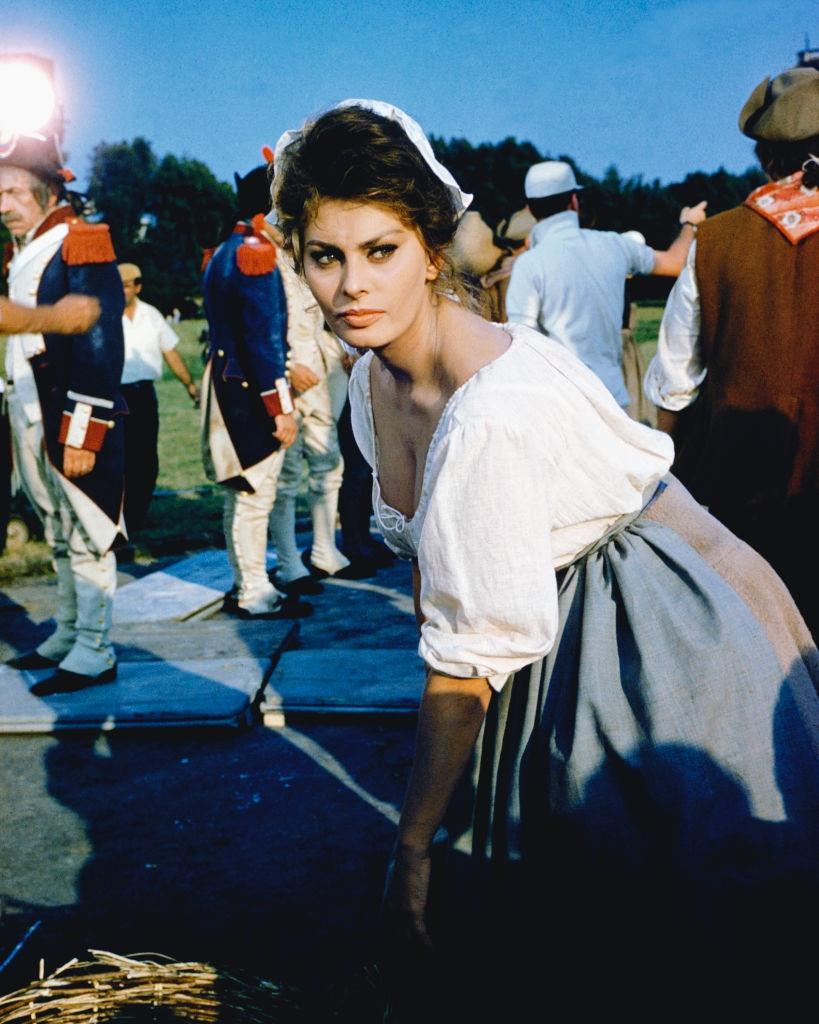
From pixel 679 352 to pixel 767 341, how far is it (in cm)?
36

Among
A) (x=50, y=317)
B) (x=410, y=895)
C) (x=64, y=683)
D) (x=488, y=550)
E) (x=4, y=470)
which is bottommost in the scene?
(x=64, y=683)

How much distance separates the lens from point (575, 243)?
4.69m

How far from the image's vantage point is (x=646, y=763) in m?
1.49

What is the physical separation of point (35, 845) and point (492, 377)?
7.57 ft

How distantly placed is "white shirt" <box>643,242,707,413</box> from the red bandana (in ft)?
0.86

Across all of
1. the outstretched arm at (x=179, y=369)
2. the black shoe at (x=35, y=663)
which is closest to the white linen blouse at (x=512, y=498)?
the black shoe at (x=35, y=663)

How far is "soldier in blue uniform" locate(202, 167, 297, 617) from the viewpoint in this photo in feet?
16.4

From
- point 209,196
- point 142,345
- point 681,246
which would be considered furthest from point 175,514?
point 209,196

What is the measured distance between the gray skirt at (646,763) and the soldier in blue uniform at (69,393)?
2651mm

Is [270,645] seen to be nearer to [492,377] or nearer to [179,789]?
[179,789]

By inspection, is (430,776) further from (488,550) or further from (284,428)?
(284,428)

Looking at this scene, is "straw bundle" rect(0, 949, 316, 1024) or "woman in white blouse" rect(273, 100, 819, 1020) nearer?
"woman in white blouse" rect(273, 100, 819, 1020)

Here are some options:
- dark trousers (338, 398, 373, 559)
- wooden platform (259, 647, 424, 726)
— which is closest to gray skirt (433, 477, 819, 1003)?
wooden platform (259, 647, 424, 726)

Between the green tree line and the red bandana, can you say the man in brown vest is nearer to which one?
the red bandana
